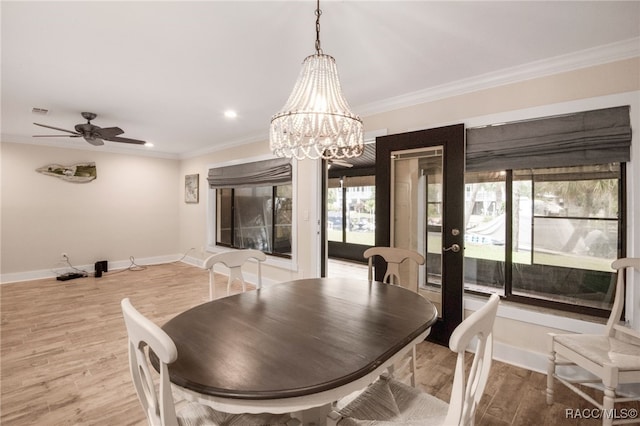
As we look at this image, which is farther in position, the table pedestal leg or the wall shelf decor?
the wall shelf decor

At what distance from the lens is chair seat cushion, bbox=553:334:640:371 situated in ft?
5.23

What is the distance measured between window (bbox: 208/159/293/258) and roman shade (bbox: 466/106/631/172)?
8.47 feet

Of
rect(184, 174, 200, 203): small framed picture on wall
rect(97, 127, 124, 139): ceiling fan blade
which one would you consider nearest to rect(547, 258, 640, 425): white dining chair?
rect(97, 127, 124, 139): ceiling fan blade

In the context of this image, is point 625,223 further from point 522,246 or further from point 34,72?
point 34,72

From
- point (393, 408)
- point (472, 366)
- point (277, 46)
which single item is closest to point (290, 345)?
point (393, 408)

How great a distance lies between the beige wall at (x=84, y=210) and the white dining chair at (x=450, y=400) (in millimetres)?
6236

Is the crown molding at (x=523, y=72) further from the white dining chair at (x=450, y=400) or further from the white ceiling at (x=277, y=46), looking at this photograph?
the white dining chair at (x=450, y=400)

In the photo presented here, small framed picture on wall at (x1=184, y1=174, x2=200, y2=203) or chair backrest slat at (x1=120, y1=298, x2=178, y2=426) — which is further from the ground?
small framed picture on wall at (x1=184, y1=174, x2=200, y2=203)

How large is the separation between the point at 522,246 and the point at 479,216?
53 cm

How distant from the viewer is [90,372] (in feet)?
7.52

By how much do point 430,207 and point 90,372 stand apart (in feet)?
10.8

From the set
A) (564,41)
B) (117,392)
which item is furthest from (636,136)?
(117,392)

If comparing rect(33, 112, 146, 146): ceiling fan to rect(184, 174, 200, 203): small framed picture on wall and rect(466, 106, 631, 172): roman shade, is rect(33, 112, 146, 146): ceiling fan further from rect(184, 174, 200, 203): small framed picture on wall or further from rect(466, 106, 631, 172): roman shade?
rect(466, 106, 631, 172): roman shade

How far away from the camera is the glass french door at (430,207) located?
8.84ft
